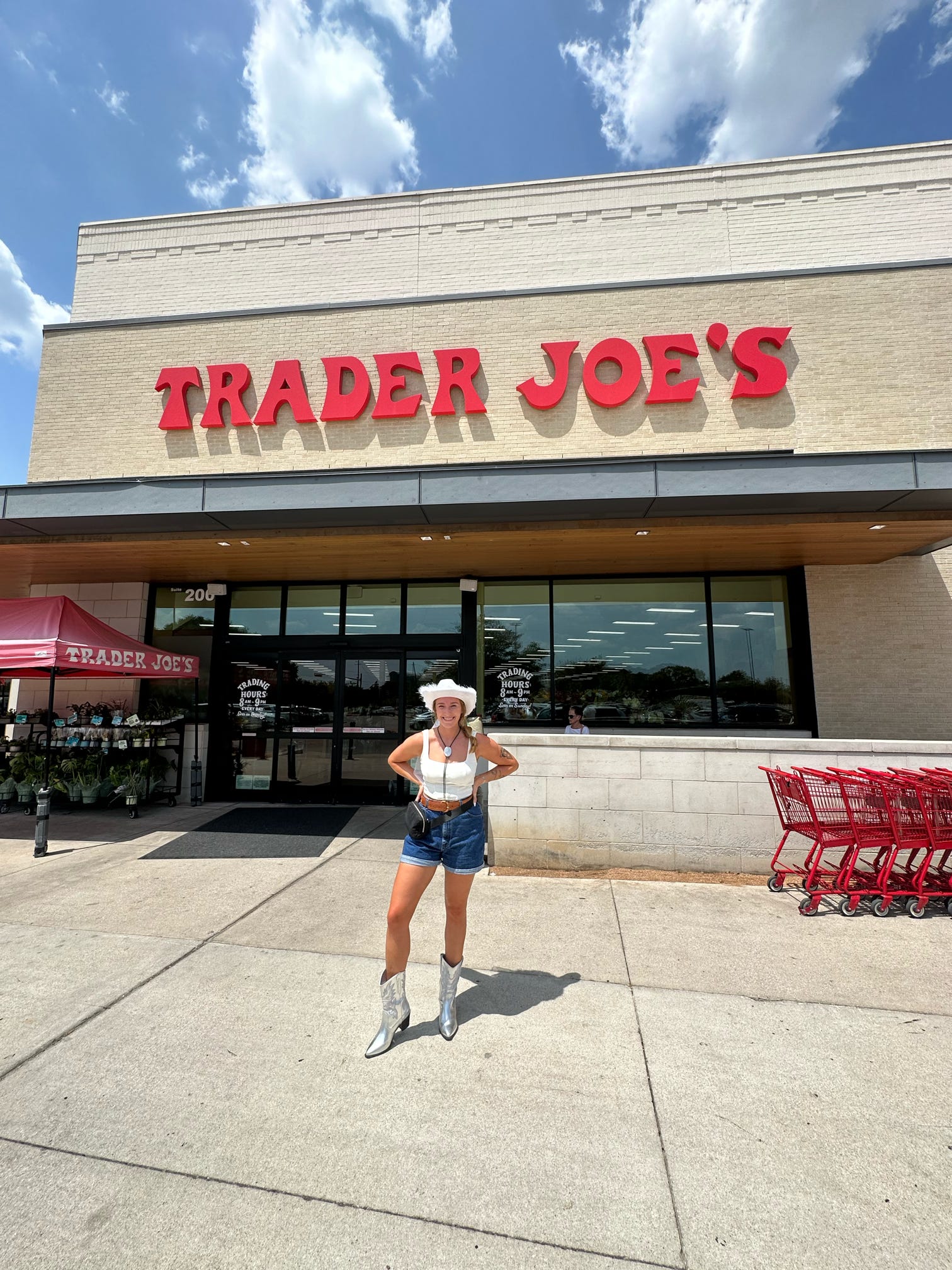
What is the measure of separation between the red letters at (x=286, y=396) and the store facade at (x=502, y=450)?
0.04 metres

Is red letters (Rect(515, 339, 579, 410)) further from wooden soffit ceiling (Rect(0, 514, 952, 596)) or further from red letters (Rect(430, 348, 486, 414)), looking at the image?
wooden soffit ceiling (Rect(0, 514, 952, 596))

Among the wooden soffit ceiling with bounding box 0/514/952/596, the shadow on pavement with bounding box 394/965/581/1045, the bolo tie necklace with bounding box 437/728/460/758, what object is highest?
the wooden soffit ceiling with bounding box 0/514/952/596

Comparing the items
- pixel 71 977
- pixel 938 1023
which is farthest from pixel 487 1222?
pixel 71 977

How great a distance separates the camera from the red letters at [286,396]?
1020 centimetres

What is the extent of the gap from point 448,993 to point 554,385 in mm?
8612

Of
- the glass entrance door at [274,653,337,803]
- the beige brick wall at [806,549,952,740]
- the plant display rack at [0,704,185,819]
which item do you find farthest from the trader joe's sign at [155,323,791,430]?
the plant display rack at [0,704,185,819]

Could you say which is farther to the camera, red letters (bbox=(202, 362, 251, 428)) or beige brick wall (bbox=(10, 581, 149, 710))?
beige brick wall (bbox=(10, 581, 149, 710))

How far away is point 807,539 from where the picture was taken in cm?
824

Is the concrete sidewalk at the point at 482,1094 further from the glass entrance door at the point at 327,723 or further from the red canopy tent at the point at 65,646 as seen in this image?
the glass entrance door at the point at 327,723

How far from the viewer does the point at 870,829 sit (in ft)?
18.9

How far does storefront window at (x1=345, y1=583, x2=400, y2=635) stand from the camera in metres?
11.2

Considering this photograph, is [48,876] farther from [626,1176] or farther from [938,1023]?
[938,1023]

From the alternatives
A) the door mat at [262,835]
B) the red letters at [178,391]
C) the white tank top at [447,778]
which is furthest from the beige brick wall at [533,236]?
the white tank top at [447,778]

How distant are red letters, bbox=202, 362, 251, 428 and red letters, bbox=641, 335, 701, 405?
259 inches
